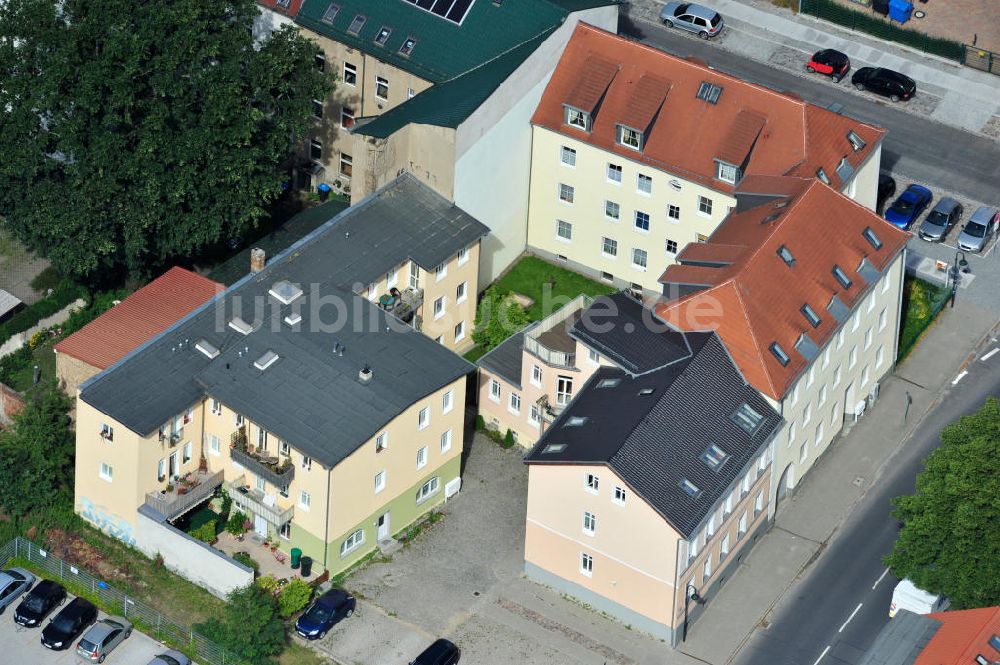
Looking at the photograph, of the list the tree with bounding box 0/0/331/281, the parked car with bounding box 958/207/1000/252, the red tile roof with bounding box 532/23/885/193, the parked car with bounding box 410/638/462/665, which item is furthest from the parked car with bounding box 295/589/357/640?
the parked car with bounding box 958/207/1000/252

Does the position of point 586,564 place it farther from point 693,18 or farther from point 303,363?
point 693,18

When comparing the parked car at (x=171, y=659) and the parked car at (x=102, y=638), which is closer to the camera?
the parked car at (x=171, y=659)

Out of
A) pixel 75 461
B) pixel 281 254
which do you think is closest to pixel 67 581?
pixel 75 461

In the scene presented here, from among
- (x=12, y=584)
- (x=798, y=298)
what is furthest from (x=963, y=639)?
(x=12, y=584)

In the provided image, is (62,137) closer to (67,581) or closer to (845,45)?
(67,581)

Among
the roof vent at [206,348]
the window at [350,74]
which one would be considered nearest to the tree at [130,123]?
the roof vent at [206,348]

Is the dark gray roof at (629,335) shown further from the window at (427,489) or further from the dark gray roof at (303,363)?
the window at (427,489)
